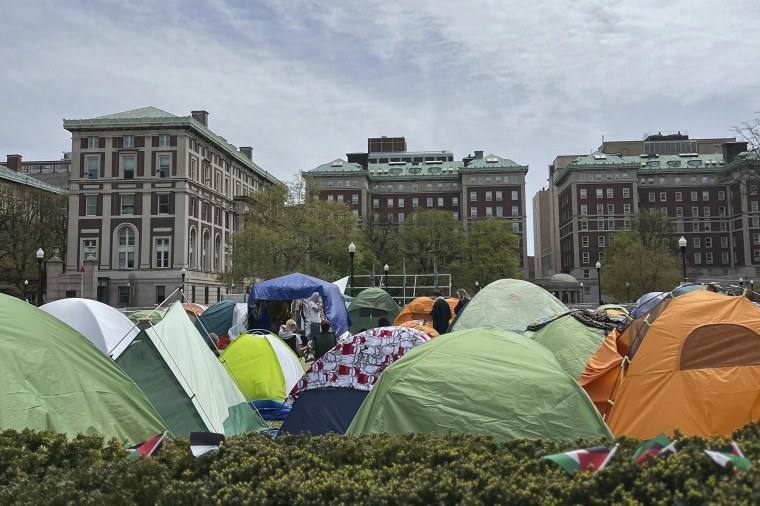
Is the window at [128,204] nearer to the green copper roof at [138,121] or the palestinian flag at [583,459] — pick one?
the green copper roof at [138,121]

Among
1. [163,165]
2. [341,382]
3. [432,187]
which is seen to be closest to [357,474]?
[341,382]

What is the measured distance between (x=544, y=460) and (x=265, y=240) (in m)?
46.4

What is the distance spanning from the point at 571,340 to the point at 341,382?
4946 millimetres

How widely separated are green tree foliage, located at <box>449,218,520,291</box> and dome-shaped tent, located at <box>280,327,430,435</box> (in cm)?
6669

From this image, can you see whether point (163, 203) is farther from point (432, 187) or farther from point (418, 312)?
point (432, 187)

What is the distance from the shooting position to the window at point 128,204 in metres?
65.6

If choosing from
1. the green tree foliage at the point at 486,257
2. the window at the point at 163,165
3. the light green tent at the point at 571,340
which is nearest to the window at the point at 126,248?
the window at the point at 163,165

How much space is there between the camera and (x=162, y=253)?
65.1 metres

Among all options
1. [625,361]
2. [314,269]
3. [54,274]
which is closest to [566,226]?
[314,269]

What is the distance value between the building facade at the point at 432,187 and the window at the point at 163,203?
38.2 m

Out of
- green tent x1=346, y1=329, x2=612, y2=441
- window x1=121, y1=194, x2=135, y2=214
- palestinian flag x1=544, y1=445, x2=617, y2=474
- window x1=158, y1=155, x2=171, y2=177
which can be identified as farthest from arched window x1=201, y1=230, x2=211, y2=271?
palestinian flag x1=544, y1=445, x2=617, y2=474

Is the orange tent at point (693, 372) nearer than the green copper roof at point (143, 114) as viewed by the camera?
Yes

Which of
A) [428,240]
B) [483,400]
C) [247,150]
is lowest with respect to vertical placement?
[483,400]

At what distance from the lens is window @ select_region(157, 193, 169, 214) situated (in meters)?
65.2
